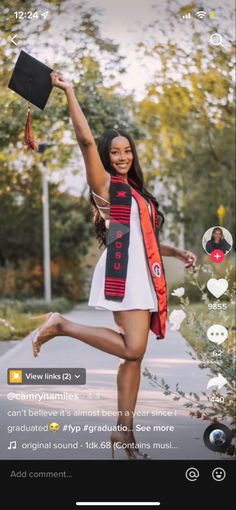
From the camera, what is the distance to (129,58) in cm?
379

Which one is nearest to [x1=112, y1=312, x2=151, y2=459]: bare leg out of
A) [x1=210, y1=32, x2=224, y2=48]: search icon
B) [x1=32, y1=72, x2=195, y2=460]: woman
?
[x1=32, y1=72, x2=195, y2=460]: woman

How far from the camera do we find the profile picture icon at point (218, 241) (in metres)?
3.70

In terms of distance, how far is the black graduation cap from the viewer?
3.56 metres

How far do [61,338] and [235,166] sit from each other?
6856 millimetres

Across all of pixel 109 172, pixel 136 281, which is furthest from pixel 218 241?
pixel 109 172

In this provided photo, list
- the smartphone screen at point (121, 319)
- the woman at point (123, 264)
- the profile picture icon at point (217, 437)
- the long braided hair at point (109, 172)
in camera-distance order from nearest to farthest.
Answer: the smartphone screen at point (121, 319), the profile picture icon at point (217, 437), the woman at point (123, 264), the long braided hair at point (109, 172)

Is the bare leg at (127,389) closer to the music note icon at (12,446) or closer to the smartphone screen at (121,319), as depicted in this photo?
the smartphone screen at (121,319)

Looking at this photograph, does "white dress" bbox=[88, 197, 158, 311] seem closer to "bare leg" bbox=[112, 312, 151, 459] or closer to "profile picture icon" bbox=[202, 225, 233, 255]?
"bare leg" bbox=[112, 312, 151, 459]

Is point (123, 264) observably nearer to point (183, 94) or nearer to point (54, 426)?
point (54, 426)

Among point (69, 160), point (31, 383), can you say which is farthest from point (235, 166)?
point (31, 383)

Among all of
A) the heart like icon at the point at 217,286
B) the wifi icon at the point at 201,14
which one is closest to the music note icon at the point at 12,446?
the heart like icon at the point at 217,286

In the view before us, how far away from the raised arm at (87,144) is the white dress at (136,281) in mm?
144
